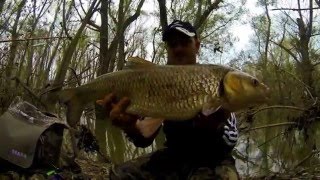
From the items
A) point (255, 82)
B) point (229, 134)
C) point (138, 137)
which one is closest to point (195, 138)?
point (229, 134)

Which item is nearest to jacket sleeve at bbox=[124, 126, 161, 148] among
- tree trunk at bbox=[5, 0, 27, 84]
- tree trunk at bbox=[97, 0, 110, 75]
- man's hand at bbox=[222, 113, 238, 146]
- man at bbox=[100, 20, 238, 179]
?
man at bbox=[100, 20, 238, 179]

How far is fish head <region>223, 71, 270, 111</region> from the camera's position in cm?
241

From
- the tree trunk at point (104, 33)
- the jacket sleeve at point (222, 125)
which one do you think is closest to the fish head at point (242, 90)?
the jacket sleeve at point (222, 125)

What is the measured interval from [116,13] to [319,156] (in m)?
14.9

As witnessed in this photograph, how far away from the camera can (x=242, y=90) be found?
242 cm

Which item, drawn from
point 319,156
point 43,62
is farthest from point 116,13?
point 319,156

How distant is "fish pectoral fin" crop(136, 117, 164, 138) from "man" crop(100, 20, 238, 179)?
2 cm

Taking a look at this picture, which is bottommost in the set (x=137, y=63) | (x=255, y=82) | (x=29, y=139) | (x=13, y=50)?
(x=29, y=139)

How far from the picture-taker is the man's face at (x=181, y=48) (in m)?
3.04

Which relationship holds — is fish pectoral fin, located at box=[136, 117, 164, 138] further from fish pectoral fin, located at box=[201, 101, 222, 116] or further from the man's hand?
the man's hand

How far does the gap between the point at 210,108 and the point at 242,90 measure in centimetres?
20

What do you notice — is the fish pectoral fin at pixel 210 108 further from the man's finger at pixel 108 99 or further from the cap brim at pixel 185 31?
the cap brim at pixel 185 31

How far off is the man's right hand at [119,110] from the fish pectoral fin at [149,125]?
83 mm

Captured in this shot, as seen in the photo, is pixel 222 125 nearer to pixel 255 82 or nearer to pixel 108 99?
pixel 255 82
